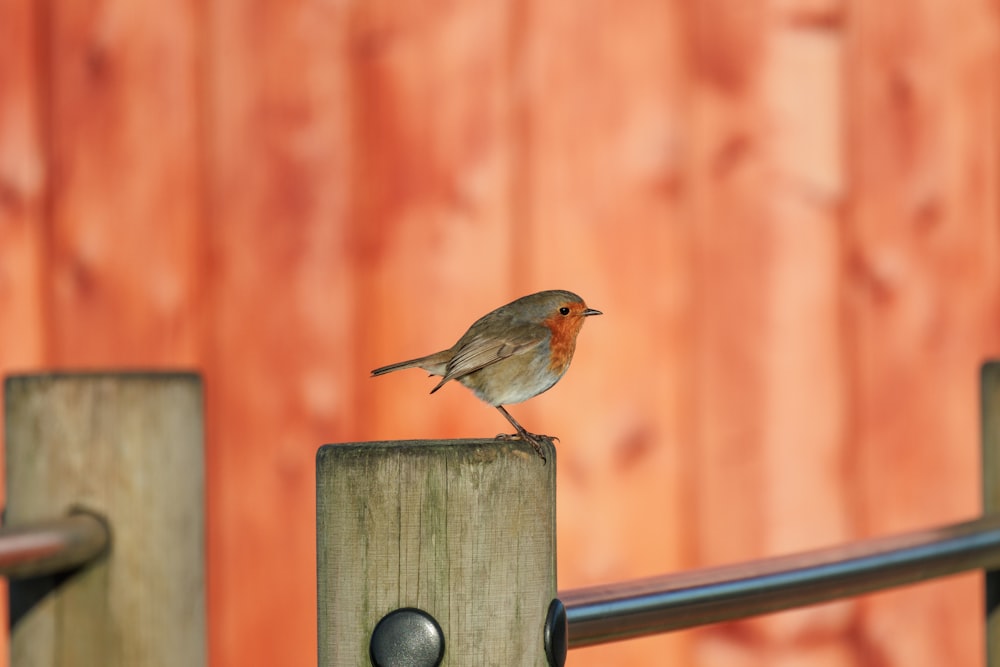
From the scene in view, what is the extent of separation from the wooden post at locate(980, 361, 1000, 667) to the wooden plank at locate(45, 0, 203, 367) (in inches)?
61.1

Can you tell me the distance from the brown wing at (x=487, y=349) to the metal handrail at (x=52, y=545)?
468 mm

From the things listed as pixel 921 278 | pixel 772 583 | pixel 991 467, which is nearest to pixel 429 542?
pixel 772 583

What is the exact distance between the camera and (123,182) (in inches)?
100

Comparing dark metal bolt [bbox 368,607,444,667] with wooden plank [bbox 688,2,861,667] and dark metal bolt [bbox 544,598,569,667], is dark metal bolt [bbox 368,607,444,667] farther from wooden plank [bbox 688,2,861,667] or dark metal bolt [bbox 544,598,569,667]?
wooden plank [bbox 688,2,861,667]

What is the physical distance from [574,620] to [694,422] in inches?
55.0

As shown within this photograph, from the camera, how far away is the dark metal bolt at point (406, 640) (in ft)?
3.00

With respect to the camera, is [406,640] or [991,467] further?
[991,467]

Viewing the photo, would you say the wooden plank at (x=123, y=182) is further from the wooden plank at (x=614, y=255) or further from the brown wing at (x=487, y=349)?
the brown wing at (x=487, y=349)

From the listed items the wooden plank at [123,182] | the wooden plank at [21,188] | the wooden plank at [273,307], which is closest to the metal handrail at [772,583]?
the wooden plank at [273,307]

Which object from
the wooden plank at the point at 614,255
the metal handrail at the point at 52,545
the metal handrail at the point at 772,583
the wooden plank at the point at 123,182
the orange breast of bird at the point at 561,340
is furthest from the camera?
the wooden plank at the point at 123,182

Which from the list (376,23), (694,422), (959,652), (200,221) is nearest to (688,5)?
(376,23)

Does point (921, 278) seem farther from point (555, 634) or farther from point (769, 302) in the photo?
point (555, 634)

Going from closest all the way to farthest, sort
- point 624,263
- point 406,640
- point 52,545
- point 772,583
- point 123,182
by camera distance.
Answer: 1. point 406,640
2. point 772,583
3. point 52,545
4. point 624,263
5. point 123,182

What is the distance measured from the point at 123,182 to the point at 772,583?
179 cm
